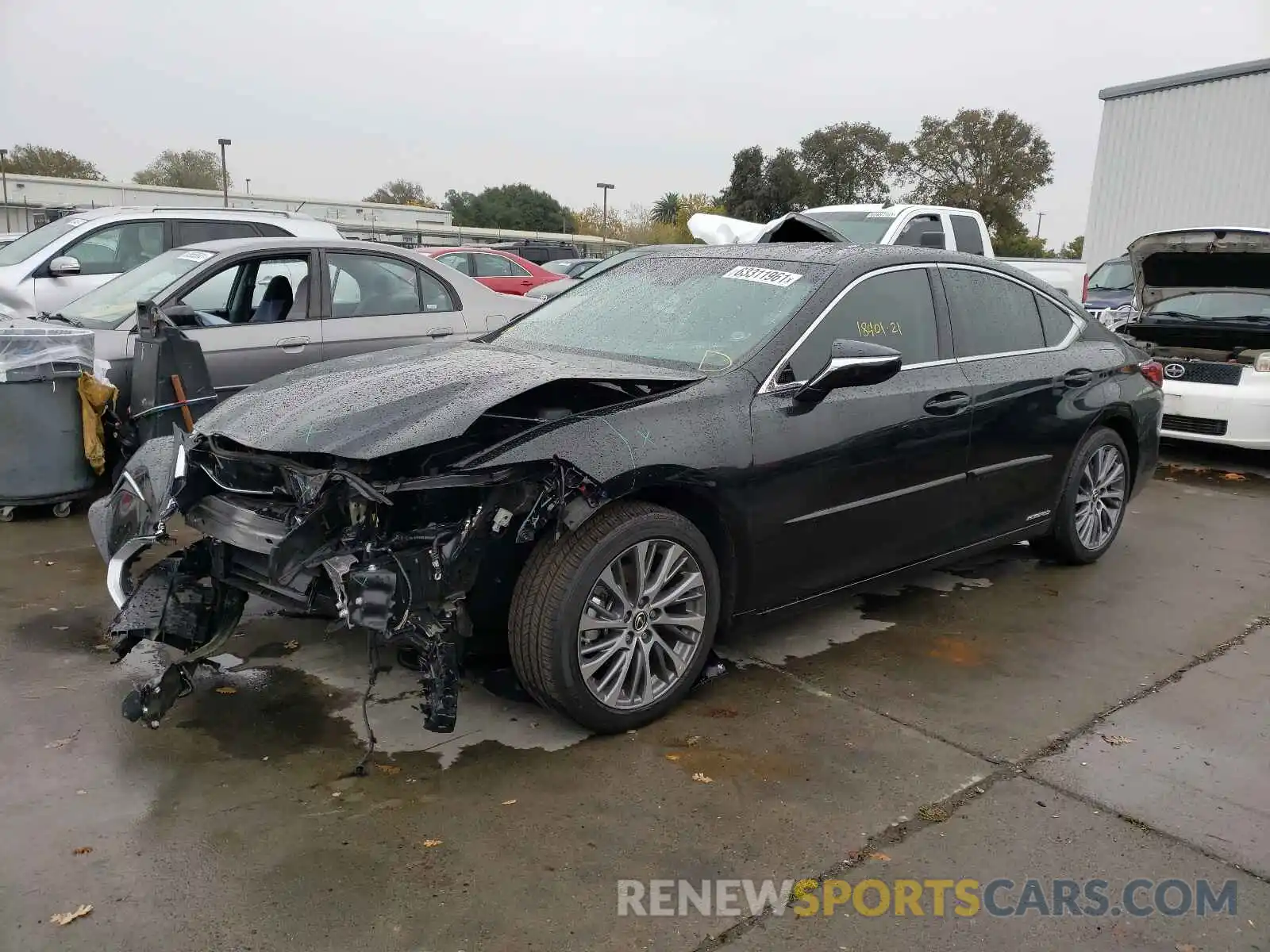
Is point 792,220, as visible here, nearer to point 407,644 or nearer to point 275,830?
point 407,644

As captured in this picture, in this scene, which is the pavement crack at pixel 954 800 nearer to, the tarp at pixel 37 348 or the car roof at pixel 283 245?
the tarp at pixel 37 348

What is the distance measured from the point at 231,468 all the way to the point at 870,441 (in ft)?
7.97

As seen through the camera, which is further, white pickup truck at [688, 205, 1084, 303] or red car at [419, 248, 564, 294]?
red car at [419, 248, 564, 294]

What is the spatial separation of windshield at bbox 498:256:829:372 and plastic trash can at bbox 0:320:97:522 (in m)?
2.94

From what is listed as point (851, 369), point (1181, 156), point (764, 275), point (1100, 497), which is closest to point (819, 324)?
point (851, 369)

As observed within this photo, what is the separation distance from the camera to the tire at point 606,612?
320 cm

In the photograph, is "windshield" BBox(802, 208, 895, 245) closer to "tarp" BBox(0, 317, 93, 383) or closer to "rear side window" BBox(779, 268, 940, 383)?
"rear side window" BBox(779, 268, 940, 383)

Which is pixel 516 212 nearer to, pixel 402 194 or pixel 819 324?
pixel 402 194

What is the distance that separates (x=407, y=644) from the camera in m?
3.19

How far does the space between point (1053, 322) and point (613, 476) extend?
301cm

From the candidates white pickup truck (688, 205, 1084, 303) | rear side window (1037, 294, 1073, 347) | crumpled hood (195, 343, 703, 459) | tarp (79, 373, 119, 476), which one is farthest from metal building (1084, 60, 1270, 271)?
tarp (79, 373, 119, 476)

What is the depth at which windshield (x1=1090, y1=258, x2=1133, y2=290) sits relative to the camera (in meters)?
15.1

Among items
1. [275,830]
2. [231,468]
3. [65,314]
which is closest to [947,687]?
[275,830]

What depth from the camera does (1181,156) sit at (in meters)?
18.0
